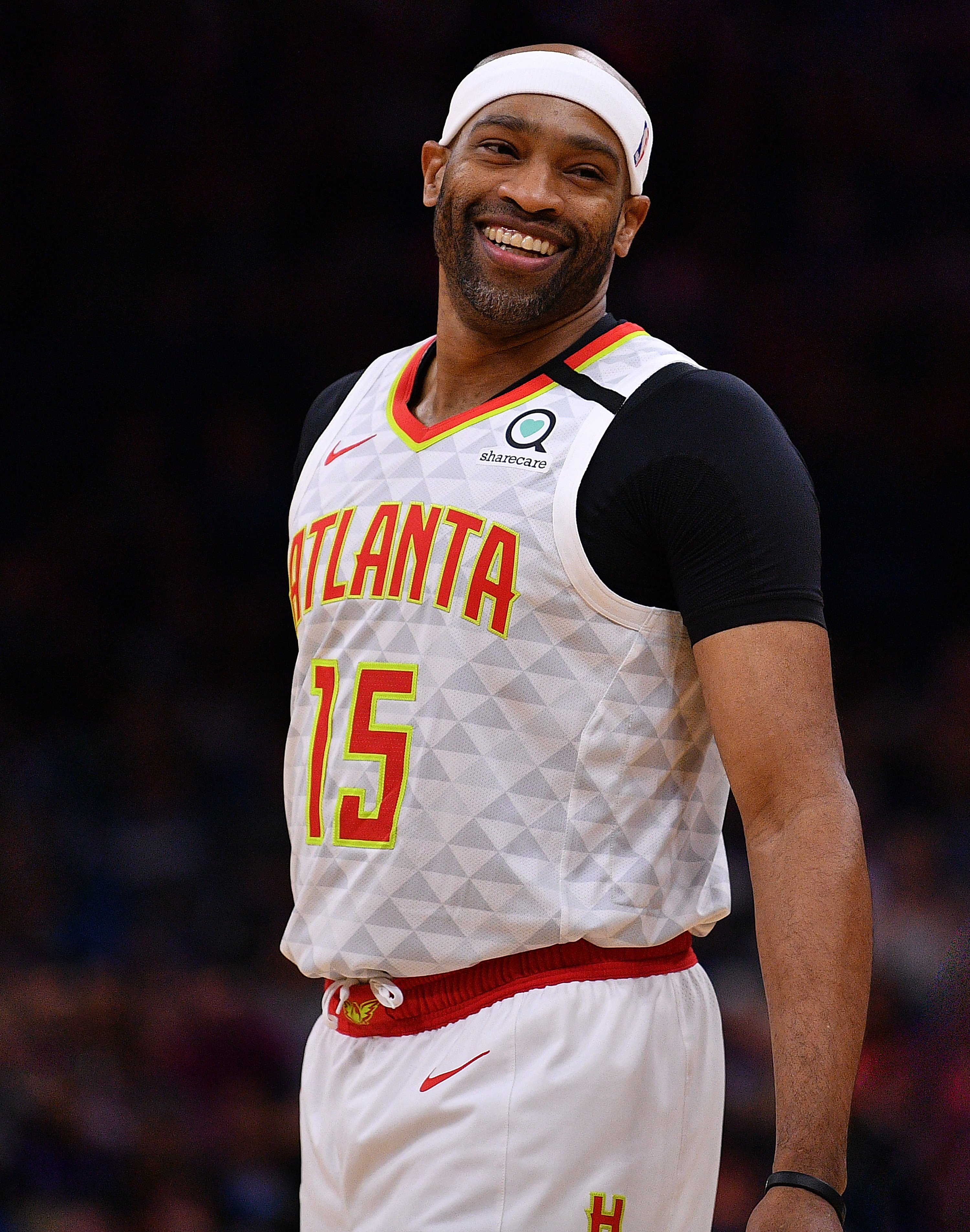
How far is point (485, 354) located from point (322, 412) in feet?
1.21

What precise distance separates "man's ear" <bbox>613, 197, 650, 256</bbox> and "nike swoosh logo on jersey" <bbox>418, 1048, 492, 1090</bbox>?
1.15 meters

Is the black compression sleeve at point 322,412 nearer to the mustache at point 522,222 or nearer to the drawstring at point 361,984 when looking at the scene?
the mustache at point 522,222

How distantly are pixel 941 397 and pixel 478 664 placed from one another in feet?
15.1

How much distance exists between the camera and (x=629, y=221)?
243cm

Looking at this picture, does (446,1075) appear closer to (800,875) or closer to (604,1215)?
(604,1215)

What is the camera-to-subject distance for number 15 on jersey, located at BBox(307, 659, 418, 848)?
6.90 feet

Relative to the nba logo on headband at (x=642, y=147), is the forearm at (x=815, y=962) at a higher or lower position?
lower

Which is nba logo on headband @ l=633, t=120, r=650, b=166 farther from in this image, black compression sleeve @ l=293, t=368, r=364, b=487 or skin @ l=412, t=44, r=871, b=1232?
black compression sleeve @ l=293, t=368, r=364, b=487

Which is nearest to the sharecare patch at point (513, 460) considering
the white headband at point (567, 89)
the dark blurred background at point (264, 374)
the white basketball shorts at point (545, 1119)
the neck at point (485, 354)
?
the neck at point (485, 354)

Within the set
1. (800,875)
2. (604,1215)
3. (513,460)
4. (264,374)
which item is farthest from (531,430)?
(264,374)

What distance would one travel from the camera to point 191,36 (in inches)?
256

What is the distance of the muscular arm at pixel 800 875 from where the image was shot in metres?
1.73

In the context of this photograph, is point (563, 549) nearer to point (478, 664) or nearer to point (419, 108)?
point (478, 664)

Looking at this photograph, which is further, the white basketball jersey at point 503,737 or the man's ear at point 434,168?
the man's ear at point 434,168
